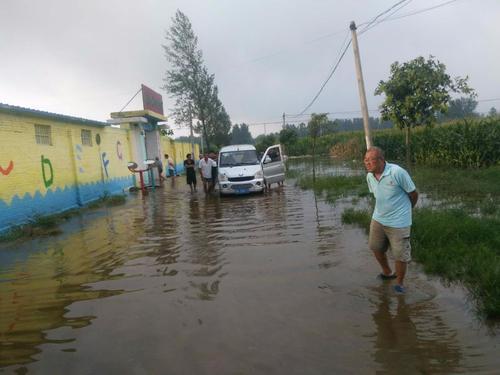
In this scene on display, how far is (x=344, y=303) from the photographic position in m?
4.50

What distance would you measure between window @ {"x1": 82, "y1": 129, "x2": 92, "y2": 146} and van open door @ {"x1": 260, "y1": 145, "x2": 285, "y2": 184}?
645cm

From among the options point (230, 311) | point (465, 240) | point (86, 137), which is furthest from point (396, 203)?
point (86, 137)

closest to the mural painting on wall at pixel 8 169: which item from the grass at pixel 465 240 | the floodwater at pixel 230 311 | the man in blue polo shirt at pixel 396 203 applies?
the floodwater at pixel 230 311

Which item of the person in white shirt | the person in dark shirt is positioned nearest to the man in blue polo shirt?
the person in white shirt

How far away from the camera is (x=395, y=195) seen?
4.66 m

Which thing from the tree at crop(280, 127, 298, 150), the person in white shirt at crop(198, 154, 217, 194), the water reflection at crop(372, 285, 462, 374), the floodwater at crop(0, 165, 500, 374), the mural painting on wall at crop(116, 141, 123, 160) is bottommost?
the water reflection at crop(372, 285, 462, 374)

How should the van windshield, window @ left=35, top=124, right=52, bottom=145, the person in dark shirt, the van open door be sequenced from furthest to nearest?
the person in dark shirt
the van open door
the van windshield
window @ left=35, top=124, right=52, bottom=145

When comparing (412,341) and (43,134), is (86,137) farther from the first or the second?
(412,341)

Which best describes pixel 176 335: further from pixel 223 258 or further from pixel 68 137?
pixel 68 137

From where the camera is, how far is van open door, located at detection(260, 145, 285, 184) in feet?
52.0

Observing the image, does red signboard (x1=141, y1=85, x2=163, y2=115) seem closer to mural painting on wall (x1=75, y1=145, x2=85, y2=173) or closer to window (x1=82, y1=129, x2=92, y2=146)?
window (x1=82, y1=129, x2=92, y2=146)

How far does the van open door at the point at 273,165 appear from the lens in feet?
52.0

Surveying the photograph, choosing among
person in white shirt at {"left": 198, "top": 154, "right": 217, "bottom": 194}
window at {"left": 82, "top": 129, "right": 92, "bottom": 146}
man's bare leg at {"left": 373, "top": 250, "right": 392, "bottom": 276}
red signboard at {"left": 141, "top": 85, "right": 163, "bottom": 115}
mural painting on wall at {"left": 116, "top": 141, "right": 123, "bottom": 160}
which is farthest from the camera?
red signboard at {"left": 141, "top": 85, "right": 163, "bottom": 115}

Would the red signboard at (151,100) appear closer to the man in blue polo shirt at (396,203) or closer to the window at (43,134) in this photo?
the window at (43,134)
